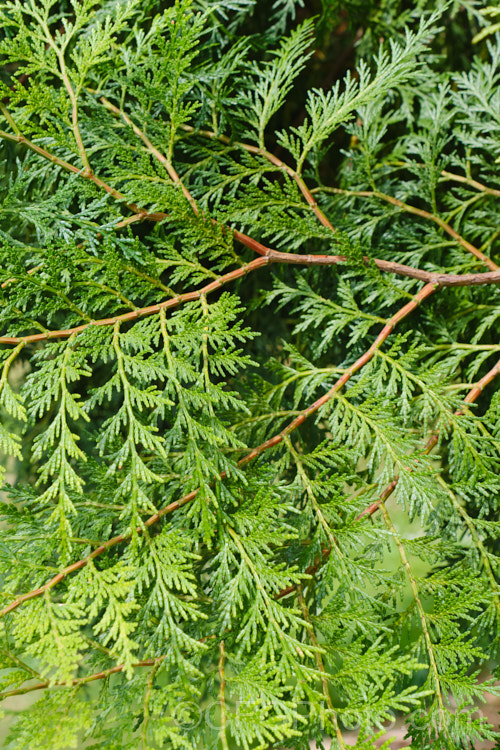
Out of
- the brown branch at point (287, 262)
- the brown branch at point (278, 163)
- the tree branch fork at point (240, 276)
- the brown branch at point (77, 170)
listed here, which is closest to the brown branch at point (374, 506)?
the tree branch fork at point (240, 276)

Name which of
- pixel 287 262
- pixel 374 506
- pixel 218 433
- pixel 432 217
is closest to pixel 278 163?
pixel 287 262

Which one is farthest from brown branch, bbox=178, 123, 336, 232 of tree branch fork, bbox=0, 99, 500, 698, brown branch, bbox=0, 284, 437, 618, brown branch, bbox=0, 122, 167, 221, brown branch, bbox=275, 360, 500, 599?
brown branch, bbox=275, 360, 500, 599

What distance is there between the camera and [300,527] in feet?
3.35

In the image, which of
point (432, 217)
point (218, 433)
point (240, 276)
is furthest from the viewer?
point (432, 217)

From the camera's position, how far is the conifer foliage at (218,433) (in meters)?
0.89

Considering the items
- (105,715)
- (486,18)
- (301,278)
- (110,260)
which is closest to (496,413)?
(301,278)

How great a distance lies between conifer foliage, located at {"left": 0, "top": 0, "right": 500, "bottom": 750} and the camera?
0.89 meters

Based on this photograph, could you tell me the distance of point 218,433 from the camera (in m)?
0.95

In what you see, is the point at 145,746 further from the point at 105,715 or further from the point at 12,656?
the point at 12,656

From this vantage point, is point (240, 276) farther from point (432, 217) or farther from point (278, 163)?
point (432, 217)

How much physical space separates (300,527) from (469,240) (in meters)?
0.82

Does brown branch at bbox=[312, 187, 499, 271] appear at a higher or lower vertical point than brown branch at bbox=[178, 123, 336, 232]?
higher

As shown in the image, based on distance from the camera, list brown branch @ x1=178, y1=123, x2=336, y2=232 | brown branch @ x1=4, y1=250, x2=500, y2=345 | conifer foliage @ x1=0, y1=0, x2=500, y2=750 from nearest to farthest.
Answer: conifer foliage @ x1=0, y1=0, x2=500, y2=750 < brown branch @ x1=4, y1=250, x2=500, y2=345 < brown branch @ x1=178, y1=123, x2=336, y2=232

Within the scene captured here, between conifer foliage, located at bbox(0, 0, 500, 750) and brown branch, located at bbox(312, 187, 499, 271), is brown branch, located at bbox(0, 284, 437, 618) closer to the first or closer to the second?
conifer foliage, located at bbox(0, 0, 500, 750)
